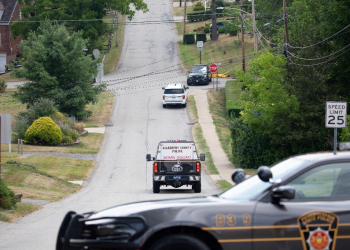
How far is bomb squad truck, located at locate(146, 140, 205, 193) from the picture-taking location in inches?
709

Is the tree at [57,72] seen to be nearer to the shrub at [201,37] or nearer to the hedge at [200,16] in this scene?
the shrub at [201,37]

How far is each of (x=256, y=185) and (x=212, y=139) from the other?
96.0 ft

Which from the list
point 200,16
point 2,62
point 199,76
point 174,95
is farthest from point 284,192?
point 200,16

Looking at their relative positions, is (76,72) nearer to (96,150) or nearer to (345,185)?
(96,150)

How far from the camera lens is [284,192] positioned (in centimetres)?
477

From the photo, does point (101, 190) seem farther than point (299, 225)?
Yes

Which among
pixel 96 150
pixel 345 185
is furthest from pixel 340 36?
pixel 345 185

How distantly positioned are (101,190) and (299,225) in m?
16.4

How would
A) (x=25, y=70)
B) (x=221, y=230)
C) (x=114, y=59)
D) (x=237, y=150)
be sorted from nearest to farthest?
1. (x=221, y=230)
2. (x=237, y=150)
3. (x=25, y=70)
4. (x=114, y=59)

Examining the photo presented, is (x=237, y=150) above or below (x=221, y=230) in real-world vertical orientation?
below

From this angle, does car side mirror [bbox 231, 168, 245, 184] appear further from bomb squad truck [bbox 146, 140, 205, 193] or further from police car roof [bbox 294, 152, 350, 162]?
bomb squad truck [bbox 146, 140, 205, 193]

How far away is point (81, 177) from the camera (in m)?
24.4

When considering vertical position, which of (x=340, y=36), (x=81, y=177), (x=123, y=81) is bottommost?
(x=81, y=177)

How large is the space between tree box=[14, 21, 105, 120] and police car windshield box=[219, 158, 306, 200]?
33.5 m
